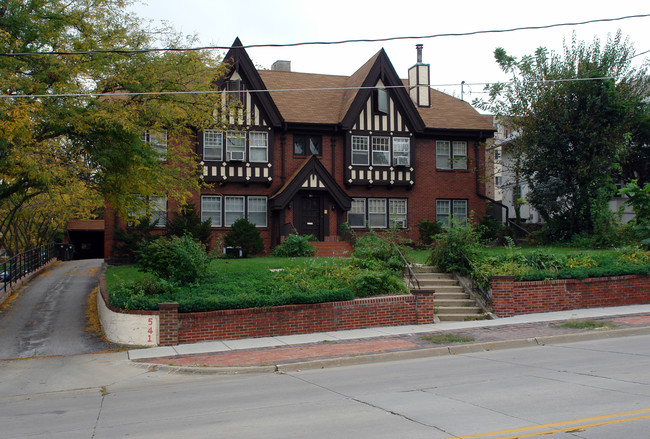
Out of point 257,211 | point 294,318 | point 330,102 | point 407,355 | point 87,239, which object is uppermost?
point 330,102

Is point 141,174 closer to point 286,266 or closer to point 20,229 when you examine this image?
point 286,266

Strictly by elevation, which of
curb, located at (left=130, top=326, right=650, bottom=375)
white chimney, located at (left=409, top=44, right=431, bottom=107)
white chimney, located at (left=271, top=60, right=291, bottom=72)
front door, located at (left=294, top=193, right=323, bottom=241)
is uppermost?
white chimney, located at (left=271, top=60, right=291, bottom=72)

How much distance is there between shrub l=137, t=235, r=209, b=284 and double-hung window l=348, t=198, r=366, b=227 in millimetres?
13757

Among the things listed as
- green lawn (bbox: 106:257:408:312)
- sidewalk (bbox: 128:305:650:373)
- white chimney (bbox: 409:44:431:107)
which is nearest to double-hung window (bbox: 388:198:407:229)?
white chimney (bbox: 409:44:431:107)

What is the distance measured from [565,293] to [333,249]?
36.5 feet

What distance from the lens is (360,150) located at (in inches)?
1133

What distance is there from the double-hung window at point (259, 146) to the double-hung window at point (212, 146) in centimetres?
144

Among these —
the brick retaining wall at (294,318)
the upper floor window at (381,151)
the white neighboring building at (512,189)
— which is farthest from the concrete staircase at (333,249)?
the brick retaining wall at (294,318)

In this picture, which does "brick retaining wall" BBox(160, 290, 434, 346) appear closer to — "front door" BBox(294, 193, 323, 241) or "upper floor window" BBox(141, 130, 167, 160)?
"upper floor window" BBox(141, 130, 167, 160)

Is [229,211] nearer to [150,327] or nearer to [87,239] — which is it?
[150,327]

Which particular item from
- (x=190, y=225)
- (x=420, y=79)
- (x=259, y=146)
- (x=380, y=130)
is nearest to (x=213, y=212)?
(x=190, y=225)

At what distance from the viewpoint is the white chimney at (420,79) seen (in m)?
30.0

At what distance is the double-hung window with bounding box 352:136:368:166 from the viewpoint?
94.1 feet

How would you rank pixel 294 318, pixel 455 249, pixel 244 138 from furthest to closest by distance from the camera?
1. pixel 244 138
2. pixel 455 249
3. pixel 294 318
